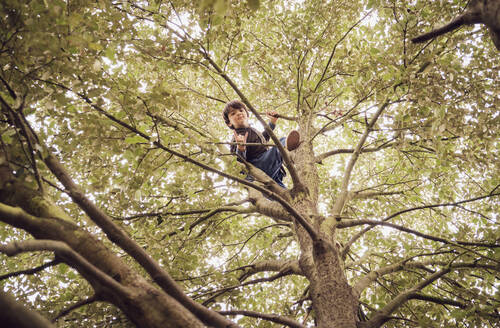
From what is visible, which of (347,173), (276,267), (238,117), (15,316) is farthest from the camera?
(238,117)

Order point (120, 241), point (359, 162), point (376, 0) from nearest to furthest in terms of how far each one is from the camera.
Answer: point (120, 241)
point (376, 0)
point (359, 162)

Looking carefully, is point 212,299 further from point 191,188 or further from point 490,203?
point 490,203

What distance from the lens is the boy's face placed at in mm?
4871

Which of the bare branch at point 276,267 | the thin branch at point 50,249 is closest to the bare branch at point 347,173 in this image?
the bare branch at point 276,267

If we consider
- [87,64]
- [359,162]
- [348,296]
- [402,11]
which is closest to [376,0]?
[402,11]

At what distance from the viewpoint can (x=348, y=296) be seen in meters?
2.71

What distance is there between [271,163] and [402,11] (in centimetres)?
268

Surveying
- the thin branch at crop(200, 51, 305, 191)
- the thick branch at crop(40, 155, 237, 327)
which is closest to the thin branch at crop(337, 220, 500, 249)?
the thin branch at crop(200, 51, 305, 191)

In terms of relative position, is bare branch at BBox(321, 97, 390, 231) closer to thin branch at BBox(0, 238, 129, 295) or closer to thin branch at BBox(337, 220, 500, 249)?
thin branch at BBox(337, 220, 500, 249)

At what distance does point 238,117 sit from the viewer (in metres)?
4.90

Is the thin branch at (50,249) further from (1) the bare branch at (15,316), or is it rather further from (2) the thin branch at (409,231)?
(2) the thin branch at (409,231)

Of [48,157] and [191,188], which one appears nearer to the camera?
[48,157]

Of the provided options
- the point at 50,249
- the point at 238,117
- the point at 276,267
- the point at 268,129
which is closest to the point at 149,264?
the point at 50,249

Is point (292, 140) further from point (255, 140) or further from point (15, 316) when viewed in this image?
point (15, 316)
